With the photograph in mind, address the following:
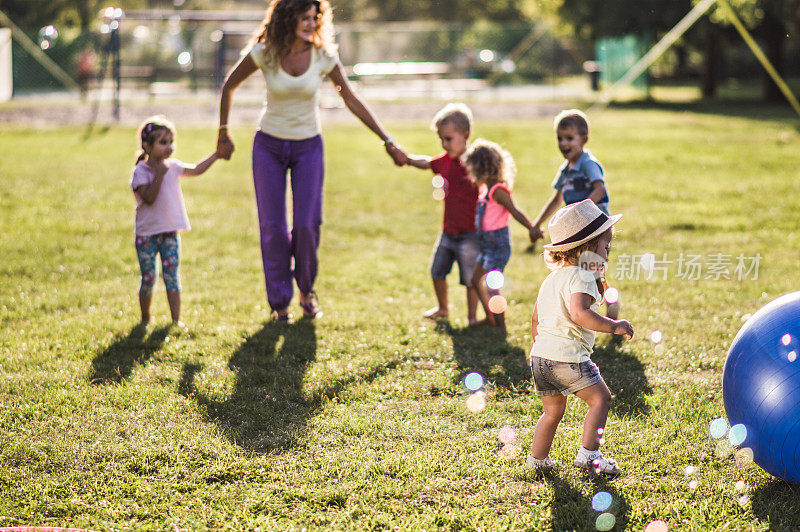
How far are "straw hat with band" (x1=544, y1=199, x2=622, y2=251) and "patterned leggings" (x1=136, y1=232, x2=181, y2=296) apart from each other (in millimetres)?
3433

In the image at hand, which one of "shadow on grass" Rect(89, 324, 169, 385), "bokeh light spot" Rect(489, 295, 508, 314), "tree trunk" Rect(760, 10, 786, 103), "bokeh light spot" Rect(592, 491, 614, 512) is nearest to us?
"bokeh light spot" Rect(592, 491, 614, 512)

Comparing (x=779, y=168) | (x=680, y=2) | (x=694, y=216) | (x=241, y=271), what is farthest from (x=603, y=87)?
(x=241, y=271)

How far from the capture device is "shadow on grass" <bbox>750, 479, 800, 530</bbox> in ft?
11.9

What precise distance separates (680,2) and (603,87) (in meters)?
6.47

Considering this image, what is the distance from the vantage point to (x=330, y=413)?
475cm

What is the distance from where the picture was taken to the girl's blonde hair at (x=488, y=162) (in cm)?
601

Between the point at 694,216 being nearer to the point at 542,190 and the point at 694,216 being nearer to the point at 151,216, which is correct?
the point at 542,190

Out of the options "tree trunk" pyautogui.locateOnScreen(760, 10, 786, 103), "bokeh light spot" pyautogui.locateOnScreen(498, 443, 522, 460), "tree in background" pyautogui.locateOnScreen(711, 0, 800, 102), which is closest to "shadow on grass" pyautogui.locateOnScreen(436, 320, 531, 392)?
"bokeh light spot" pyautogui.locateOnScreen(498, 443, 522, 460)

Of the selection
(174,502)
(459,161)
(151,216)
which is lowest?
(174,502)

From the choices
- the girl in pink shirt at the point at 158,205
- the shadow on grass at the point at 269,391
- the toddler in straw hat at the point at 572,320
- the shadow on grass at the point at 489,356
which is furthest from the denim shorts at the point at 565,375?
the girl in pink shirt at the point at 158,205

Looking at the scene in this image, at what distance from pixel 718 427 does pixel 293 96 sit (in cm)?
370

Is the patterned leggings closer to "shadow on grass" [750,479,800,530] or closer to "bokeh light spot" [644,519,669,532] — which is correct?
"bokeh light spot" [644,519,669,532]

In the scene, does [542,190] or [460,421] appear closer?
[460,421]

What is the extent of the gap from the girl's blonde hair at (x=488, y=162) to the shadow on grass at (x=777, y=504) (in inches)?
113
